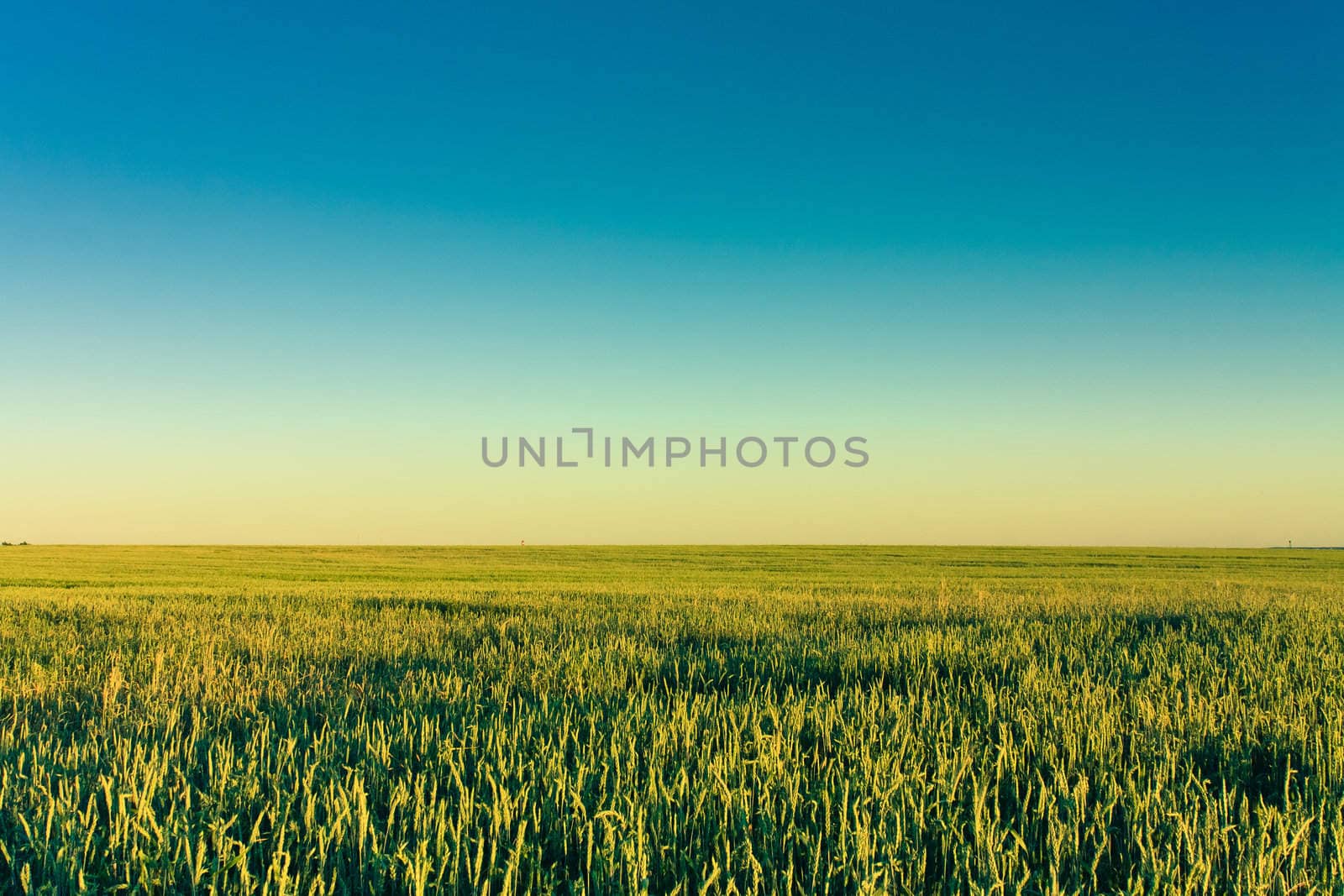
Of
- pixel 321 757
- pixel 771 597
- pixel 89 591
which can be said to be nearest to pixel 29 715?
pixel 321 757

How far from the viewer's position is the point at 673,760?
409 cm

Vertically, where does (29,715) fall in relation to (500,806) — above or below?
below

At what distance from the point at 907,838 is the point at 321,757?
285cm

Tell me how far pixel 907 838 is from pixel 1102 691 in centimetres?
363

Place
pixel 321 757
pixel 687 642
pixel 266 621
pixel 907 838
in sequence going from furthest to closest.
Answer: pixel 266 621, pixel 687 642, pixel 321 757, pixel 907 838

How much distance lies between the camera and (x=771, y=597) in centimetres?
1686

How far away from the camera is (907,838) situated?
10.3ft

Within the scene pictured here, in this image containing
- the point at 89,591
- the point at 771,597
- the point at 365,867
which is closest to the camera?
the point at 365,867

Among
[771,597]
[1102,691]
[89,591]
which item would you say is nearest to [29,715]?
[1102,691]

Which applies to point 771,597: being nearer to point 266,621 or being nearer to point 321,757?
point 266,621

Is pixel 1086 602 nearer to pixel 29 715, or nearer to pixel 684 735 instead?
pixel 684 735

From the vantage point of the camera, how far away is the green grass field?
2918mm

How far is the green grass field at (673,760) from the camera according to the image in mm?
2918

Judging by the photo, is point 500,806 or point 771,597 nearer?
point 500,806
